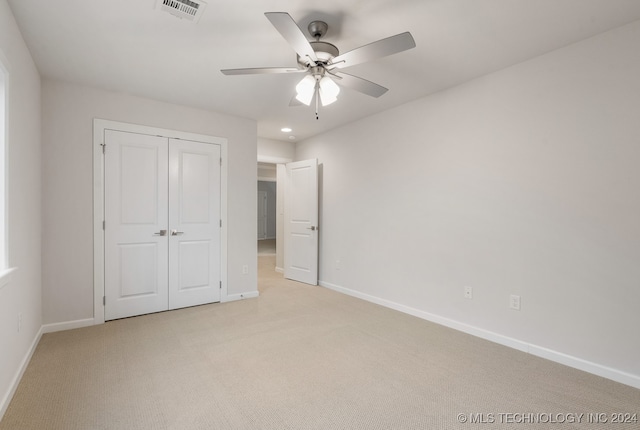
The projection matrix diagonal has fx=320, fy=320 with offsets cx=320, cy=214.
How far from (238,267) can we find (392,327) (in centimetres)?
215

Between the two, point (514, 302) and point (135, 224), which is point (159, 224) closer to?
point (135, 224)

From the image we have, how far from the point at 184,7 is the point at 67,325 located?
315 cm

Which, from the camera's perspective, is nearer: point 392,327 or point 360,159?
point 392,327

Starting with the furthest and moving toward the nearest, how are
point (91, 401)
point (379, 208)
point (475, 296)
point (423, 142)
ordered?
point (379, 208)
point (423, 142)
point (475, 296)
point (91, 401)

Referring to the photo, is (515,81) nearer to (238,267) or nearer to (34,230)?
(238,267)

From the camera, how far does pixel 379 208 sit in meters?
4.16

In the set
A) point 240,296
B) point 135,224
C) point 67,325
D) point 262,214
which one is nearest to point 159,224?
point 135,224

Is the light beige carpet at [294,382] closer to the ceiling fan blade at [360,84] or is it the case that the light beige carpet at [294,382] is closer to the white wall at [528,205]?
the white wall at [528,205]

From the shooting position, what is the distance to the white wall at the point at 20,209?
197 cm

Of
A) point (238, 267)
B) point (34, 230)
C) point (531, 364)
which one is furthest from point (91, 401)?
point (531, 364)

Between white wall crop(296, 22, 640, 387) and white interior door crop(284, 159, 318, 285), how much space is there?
1207 mm

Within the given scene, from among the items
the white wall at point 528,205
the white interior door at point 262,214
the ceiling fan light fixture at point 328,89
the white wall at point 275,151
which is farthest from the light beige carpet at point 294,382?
the white interior door at point 262,214

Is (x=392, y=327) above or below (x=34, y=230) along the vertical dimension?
below

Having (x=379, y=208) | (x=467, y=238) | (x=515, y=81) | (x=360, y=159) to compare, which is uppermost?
(x=515, y=81)
